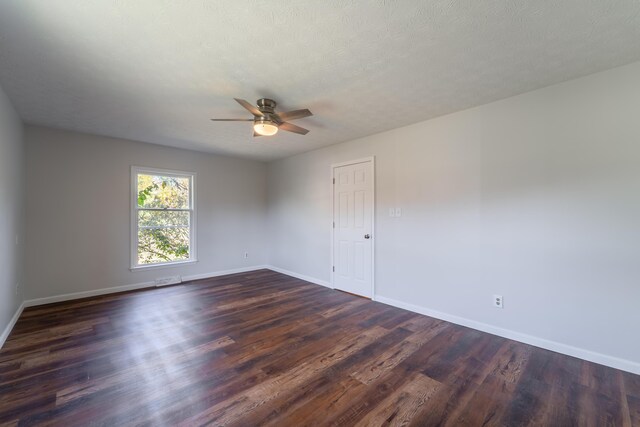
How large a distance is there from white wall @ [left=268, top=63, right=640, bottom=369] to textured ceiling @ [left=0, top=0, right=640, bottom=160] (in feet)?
1.09

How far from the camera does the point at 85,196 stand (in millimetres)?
4172

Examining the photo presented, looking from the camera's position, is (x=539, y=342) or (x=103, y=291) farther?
(x=103, y=291)

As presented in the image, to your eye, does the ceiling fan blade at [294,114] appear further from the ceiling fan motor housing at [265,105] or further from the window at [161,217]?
the window at [161,217]

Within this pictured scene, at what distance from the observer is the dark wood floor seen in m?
1.75

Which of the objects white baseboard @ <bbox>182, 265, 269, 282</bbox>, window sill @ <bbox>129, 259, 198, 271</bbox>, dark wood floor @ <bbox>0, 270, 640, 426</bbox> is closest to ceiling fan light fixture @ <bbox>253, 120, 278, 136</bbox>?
dark wood floor @ <bbox>0, 270, 640, 426</bbox>

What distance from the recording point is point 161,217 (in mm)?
4891

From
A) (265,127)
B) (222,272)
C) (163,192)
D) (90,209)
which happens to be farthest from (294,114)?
(222,272)

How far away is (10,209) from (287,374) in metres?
3.46

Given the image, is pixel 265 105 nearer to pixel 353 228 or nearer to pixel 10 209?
pixel 353 228

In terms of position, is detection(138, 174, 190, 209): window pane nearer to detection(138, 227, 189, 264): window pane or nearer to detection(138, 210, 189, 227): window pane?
detection(138, 210, 189, 227): window pane

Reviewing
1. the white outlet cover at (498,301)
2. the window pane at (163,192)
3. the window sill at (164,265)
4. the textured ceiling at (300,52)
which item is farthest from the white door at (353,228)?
the window pane at (163,192)

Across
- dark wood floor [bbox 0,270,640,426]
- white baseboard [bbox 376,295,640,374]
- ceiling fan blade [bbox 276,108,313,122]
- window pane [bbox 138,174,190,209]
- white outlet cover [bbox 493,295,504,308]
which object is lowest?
dark wood floor [bbox 0,270,640,426]

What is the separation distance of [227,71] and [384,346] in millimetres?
2905

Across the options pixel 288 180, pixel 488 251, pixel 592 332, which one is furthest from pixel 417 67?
pixel 288 180
